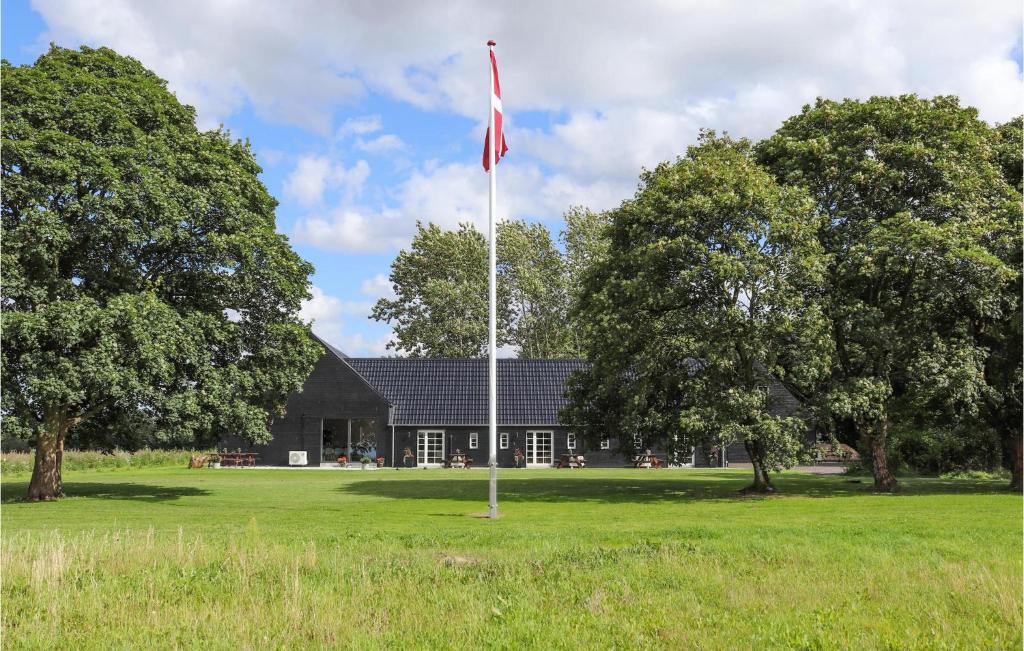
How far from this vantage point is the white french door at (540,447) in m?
52.8

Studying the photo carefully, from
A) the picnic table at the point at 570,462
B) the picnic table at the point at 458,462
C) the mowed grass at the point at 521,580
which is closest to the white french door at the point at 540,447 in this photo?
the picnic table at the point at 570,462

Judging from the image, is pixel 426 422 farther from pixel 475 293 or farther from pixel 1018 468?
pixel 1018 468

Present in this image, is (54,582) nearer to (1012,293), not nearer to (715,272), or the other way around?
(715,272)

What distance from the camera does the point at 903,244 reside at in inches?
1017

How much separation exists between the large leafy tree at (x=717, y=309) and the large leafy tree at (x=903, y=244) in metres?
1.63

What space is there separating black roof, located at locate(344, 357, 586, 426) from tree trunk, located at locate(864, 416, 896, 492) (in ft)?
80.2

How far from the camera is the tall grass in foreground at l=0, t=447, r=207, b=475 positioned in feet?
134

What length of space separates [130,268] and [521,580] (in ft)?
61.0

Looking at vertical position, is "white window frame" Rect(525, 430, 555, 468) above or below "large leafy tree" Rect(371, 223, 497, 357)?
below


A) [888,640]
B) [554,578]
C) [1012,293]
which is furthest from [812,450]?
[888,640]

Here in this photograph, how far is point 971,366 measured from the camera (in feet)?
85.4

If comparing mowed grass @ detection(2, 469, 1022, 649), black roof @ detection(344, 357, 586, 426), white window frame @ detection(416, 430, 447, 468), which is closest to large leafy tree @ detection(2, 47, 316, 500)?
mowed grass @ detection(2, 469, 1022, 649)

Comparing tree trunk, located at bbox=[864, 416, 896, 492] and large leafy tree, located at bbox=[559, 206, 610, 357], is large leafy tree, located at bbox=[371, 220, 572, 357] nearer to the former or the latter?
large leafy tree, located at bbox=[559, 206, 610, 357]

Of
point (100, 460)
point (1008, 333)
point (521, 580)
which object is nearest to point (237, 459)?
point (100, 460)
